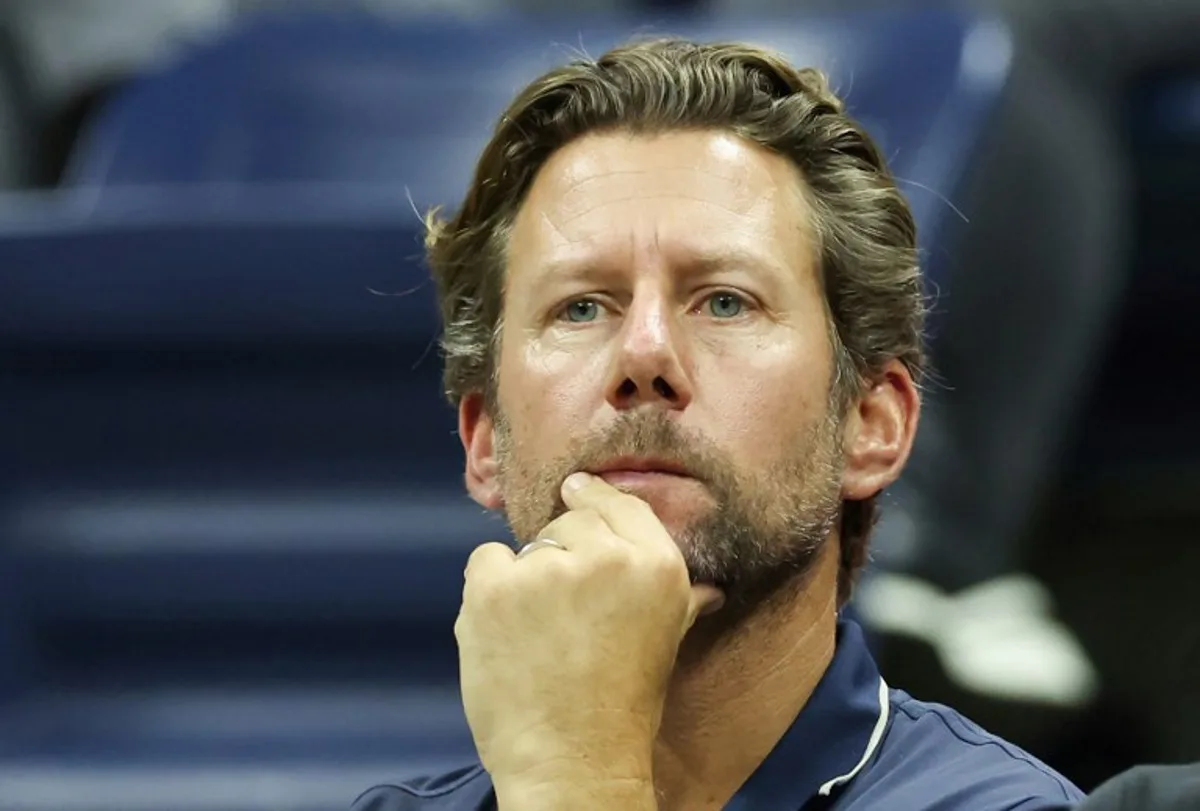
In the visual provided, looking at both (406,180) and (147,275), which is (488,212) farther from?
(406,180)

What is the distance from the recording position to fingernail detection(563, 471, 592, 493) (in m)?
1.37

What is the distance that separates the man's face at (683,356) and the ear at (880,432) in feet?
0.12

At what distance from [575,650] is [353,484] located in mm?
1284

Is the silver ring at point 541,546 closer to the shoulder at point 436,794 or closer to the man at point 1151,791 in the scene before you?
the shoulder at point 436,794

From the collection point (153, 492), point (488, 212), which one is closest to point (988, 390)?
point (153, 492)

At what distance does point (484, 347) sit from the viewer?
1610mm

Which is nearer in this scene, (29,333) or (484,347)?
(484,347)

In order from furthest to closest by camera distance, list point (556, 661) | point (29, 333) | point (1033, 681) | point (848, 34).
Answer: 1. point (848, 34)
2. point (29, 333)
3. point (1033, 681)
4. point (556, 661)

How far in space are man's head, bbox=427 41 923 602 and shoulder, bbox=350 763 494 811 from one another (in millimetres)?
204

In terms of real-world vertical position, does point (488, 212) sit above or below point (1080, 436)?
above

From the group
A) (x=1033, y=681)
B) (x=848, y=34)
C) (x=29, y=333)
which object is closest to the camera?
(x=1033, y=681)

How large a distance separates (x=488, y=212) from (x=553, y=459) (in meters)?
0.27

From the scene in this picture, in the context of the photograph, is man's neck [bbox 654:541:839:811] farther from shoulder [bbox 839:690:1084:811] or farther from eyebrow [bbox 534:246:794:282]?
eyebrow [bbox 534:246:794:282]

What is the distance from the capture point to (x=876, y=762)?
4.58 ft
